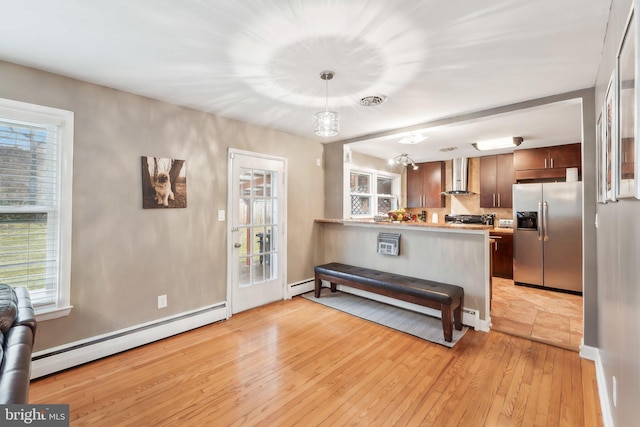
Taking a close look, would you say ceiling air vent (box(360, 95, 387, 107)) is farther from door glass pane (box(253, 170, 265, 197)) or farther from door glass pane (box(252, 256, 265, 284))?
door glass pane (box(252, 256, 265, 284))

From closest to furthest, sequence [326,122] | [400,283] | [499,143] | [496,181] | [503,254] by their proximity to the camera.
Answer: [326,122] → [400,283] → [499,143] → [503,254] → [496,181]

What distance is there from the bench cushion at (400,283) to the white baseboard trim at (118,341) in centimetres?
153

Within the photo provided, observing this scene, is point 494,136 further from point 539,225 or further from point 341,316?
point 341,316

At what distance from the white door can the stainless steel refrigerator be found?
3866 millimetres

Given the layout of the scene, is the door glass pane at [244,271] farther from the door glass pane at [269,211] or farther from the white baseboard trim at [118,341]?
the door glass pane at [269,211]

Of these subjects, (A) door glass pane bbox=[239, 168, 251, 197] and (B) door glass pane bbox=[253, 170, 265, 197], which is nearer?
(A) door glass pane bbox=[239, 168, 251, 197]

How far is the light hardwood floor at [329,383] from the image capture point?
1.84 meters

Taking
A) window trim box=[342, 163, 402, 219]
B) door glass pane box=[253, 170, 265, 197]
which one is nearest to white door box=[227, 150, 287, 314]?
door glass pane box=[253, 170, 265, 197]

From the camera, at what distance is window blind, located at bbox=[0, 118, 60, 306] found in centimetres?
212

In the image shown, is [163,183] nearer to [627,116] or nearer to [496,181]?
[627,116]

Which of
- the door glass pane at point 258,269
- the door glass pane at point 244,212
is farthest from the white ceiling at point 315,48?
the door glass pane at point 258,269

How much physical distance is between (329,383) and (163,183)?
240cm

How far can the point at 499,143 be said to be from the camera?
4566 millimetres

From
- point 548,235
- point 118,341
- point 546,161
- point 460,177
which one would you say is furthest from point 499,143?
point 118,341
